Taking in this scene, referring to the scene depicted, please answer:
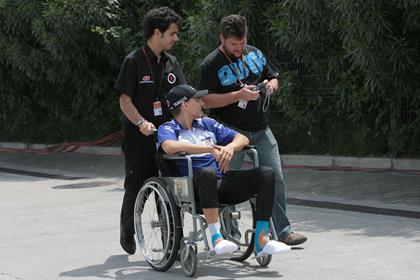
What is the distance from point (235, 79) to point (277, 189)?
3.10ft

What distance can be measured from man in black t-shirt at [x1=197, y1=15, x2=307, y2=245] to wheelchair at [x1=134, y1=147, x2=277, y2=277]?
385 millimetres

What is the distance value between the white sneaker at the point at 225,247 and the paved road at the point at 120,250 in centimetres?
A: 29

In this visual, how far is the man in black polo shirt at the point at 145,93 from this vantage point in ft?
23.7

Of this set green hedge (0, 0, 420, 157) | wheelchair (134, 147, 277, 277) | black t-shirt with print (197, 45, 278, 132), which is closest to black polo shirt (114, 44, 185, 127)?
black t-shirt with print (197, 45, 278, 132)

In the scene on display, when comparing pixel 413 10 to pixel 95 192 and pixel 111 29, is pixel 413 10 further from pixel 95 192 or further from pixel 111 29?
pixel 111 29

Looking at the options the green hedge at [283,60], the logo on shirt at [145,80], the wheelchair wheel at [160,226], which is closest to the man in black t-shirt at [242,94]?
the logo on shirt at [145,80]

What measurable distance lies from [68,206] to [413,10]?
4.73 meters

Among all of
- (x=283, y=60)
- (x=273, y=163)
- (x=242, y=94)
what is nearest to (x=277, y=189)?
(x=273, y=163)

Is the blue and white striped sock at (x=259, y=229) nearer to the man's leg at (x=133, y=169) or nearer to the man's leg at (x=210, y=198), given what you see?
the man's leg at (x=210, y=198)

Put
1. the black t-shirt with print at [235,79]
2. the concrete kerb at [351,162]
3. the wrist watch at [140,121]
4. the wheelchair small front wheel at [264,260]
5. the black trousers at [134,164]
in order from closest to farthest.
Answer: the wheelchair small front wheel at [264,260] < the wrist watch at [140,121] < the black t-shirt with print at [235,79] < the black trousers at [134,164] < the concrete kerb at [351,162]

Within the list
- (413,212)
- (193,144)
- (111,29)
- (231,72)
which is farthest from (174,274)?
(111,29)

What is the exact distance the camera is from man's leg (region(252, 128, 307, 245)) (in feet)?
23.9

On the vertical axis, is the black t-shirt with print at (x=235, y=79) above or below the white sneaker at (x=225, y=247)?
above

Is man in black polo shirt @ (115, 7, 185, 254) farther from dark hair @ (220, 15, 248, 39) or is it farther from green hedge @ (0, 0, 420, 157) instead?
green hedge @ (0, 0, 420, 157)
